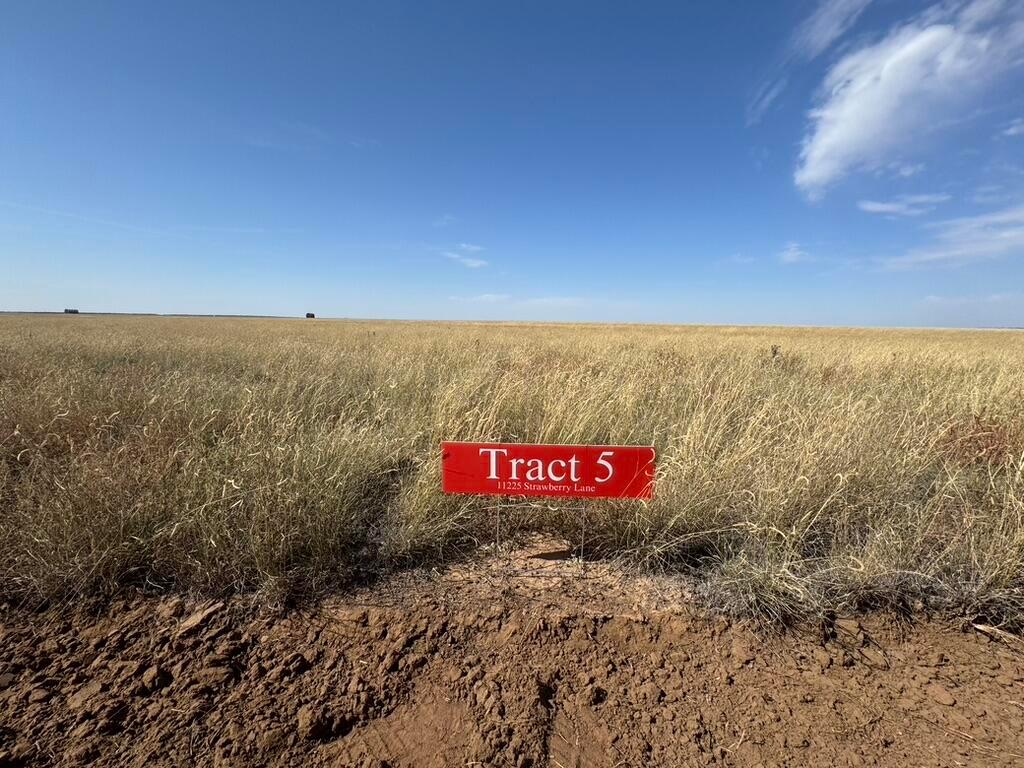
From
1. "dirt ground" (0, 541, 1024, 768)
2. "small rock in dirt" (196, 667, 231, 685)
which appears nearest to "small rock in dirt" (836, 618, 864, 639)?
"dirt ground" (0, 541, 1024, 768)

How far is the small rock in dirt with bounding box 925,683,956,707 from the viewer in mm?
1432

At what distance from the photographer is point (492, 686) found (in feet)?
4.86

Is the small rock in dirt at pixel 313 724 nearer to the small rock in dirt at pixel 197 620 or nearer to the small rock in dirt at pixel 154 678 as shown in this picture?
the small rock in dirt at pixel 154 678

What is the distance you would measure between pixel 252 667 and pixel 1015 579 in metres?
3.16

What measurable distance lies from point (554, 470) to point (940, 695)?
153cm

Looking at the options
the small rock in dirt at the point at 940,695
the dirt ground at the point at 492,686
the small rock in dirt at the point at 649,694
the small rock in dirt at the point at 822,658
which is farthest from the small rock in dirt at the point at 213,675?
the small rock in dirt at the point at 940,695

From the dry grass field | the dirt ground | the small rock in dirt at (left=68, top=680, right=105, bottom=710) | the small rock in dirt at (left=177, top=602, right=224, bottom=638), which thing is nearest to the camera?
the dirt ground

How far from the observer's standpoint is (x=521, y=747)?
1.30m

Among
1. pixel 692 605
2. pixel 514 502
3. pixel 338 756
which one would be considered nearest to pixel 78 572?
pixel 338 756

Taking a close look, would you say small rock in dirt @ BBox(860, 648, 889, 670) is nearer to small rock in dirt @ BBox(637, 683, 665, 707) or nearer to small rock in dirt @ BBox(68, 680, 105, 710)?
small rock in dirt @ BBox(637, 683, 665, 707)

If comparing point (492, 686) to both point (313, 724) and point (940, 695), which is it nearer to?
point (313, 724)

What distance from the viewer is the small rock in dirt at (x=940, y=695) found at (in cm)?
143

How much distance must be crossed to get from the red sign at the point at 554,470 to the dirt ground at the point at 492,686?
451 millimetres

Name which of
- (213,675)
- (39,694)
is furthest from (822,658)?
(39,694)
